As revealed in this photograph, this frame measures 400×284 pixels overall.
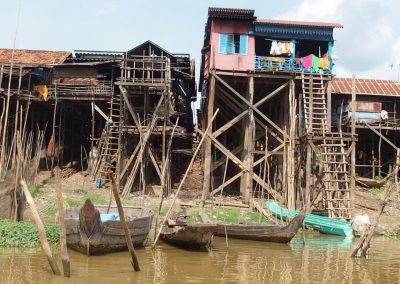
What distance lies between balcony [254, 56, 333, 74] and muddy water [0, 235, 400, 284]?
813cm

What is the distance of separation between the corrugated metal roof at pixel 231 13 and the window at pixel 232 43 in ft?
2.47

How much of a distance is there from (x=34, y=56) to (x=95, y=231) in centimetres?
1711

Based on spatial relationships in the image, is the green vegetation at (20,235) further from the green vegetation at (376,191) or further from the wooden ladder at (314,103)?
the green vegetation at (376,191)

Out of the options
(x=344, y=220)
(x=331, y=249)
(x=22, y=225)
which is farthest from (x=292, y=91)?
(x=22, y=225)

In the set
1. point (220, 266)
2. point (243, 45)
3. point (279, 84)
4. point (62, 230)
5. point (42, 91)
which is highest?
point (243, 45)

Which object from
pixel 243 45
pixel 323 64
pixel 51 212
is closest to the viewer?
pixel 51 212

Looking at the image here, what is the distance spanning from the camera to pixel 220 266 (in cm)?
1042

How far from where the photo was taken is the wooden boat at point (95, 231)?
34.0 feet

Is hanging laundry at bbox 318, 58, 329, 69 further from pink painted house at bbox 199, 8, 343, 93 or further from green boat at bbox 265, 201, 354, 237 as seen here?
green boat at bbox 265, 201, 354, 237

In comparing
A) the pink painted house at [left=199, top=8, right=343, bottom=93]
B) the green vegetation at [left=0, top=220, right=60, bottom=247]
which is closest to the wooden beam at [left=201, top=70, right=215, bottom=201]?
the pink painted house at [left=199, top=8, right=343, bottom=93]

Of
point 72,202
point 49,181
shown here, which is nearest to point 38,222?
point 72,202

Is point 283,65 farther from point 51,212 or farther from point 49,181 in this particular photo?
point 49,181

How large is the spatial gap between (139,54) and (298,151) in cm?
925

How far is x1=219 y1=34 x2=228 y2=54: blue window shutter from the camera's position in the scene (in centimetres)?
1955
